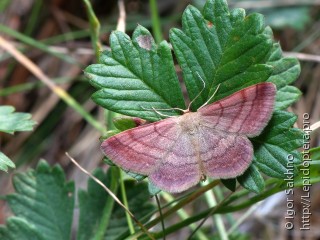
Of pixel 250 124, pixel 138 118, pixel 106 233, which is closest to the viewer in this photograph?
pixel 250 124

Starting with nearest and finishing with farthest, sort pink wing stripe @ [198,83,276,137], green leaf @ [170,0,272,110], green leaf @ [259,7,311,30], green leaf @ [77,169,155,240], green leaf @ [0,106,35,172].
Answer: pink wing stripe @ [198,83,276,137], green leaf @ [170,0,272,110], green leaf @ [0,106,35,172], green leaf @ [77,169,155,240], green leaf @ [259,7,311,30]

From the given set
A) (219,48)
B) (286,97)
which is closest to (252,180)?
(286,97)

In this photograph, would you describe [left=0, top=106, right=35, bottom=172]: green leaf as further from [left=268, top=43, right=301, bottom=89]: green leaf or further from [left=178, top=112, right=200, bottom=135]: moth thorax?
[left=268, top=43, right=301, bottom=89]: green leaf

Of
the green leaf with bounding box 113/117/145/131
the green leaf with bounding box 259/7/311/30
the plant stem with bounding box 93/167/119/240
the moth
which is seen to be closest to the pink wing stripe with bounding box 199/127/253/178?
the moth

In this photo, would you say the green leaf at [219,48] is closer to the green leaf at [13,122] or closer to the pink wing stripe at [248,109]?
the pink wing stripe at [248,109]

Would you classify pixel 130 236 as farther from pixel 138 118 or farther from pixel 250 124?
pixel 250 124

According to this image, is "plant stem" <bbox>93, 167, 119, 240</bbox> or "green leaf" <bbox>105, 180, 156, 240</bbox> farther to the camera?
"green leaf" <bbox>105, 180, 156, 240</bbox>


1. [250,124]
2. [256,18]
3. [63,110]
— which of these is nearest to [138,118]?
[250,124]
